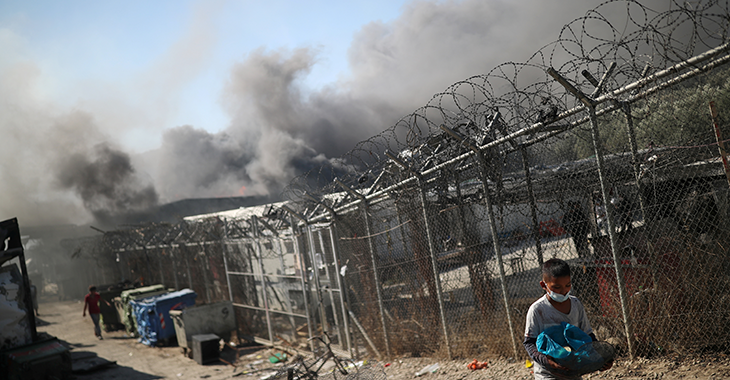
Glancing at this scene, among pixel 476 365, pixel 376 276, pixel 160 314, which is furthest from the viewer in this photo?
pixel 160 314

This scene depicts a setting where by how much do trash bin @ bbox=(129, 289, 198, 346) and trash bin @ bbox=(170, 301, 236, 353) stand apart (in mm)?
641

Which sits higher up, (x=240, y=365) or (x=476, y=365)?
(x=476, y=365)

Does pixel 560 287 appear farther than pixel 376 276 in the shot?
No

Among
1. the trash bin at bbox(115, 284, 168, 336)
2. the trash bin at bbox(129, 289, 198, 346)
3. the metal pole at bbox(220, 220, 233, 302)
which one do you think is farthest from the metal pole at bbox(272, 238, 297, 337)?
the trash bin at bbox(115, 284, 168, 336)

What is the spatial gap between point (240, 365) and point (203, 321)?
73.3 inches

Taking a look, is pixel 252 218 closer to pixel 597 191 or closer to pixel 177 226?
pixel 177 226

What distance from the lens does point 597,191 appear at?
533cm

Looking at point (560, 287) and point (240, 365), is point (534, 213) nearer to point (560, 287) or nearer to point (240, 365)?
point (560, 287)

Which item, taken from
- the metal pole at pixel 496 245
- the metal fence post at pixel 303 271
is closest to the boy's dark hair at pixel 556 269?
the metal pole at pixel 496 245

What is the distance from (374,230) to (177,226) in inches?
402

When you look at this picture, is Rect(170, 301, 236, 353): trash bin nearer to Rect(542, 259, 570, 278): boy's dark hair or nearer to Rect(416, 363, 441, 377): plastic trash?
Rect(416, 363, 441, 377): plastic trash

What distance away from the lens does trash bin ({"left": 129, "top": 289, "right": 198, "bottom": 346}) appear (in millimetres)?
11867

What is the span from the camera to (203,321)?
35.7 ft

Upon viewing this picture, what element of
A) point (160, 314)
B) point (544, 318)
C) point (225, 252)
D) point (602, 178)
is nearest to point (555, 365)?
point (544, 318)
